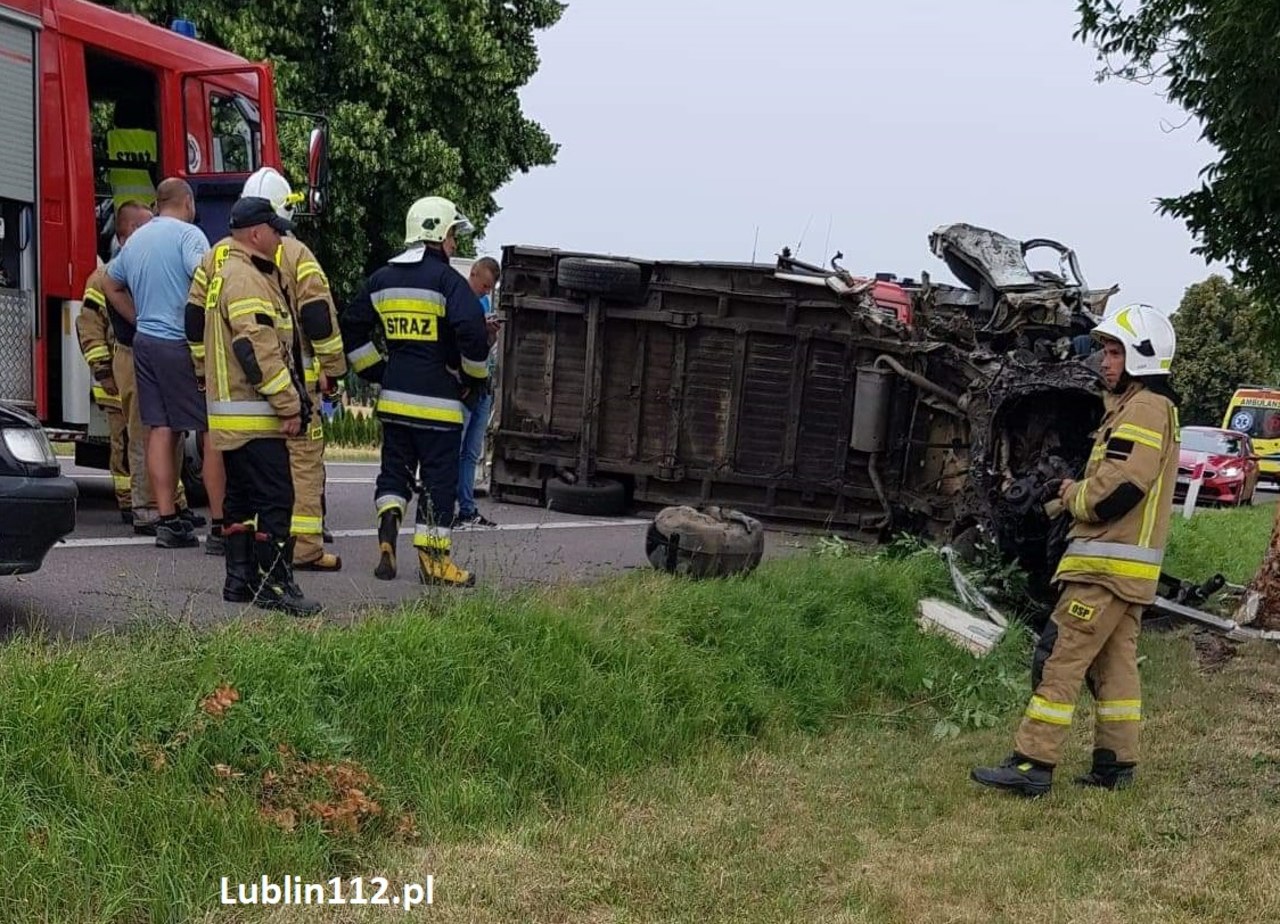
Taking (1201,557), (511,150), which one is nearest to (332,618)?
(1201,557)

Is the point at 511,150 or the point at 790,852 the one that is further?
the point at 511,150

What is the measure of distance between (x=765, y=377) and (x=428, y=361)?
417 cm

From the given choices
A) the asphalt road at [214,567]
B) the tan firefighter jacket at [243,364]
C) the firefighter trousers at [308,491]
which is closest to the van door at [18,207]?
the asphalt road at [214,567]

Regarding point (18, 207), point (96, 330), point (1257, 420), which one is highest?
point (18, 207)

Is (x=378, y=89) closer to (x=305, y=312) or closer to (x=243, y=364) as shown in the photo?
(x=305, y=312)

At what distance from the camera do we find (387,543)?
591 centimetres

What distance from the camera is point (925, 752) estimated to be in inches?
201

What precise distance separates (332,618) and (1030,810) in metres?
2.81

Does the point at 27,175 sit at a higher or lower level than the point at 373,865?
higher

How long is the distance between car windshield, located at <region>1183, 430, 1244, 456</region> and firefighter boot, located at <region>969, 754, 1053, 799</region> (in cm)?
2017

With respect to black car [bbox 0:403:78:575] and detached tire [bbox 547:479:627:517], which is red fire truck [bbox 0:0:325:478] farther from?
detached tire [bbox 547:479:627:517]

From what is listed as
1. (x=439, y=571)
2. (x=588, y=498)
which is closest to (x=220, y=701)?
(x=439, y=571)

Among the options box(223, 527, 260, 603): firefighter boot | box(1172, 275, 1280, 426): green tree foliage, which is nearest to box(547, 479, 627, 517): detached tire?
box(223, 527, 260, 603): firefighter boot

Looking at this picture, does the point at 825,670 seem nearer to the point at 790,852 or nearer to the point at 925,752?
the point at 925,752
